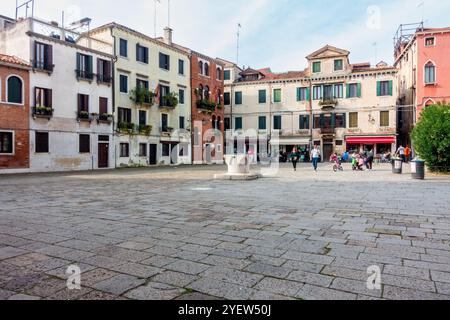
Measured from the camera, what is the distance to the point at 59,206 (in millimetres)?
8094

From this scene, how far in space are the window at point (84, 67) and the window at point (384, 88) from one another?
2746cm

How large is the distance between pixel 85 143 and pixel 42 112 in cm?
391

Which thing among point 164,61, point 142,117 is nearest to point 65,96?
point 142,117

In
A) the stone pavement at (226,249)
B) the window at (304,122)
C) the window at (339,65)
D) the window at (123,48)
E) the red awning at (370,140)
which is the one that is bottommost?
the stone pavement at (226,249)

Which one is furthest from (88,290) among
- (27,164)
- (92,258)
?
(27,164)

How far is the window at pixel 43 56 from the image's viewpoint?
2248 centimetres

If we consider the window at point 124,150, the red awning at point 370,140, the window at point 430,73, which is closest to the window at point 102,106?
the window at point 124,150

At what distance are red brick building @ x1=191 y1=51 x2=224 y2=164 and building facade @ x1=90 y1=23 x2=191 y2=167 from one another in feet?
3.42

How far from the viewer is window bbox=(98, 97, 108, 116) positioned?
2661cm

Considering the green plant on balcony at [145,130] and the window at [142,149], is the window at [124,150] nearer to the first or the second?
the window at [142,149]

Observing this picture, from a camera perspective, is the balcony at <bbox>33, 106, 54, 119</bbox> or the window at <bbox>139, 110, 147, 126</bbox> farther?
the window at <bbox>139, 110, 147, 126</bbox>

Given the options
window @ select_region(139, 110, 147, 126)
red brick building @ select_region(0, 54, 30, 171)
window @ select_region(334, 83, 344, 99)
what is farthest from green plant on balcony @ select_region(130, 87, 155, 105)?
window @ select_region(334, 83, 344, 99)

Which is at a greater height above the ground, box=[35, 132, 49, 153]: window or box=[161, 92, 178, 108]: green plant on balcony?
box=[161, 92, 178, 108]: green plant on balcony

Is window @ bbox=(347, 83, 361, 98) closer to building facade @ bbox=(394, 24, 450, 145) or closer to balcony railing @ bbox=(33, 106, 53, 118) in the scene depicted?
building facade @ bbox=(394, 24, 450, 145)
